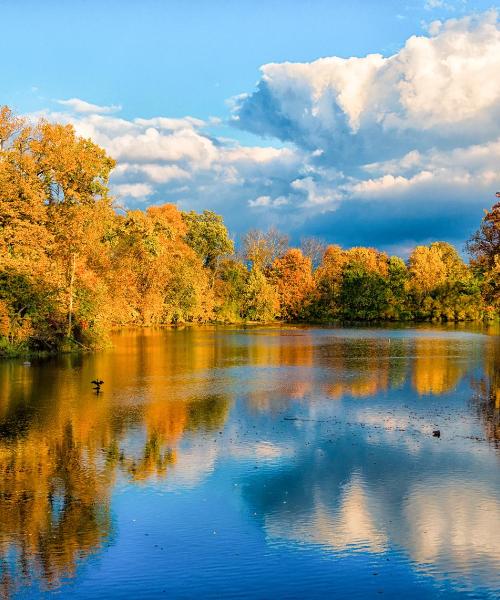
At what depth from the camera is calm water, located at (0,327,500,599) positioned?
405 inches

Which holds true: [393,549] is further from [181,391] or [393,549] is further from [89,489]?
[181,391]

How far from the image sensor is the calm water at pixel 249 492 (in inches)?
405

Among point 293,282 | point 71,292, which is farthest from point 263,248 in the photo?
point 71,292

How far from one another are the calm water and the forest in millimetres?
16923

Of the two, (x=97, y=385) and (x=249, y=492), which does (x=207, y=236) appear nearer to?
(x=97, y=385)

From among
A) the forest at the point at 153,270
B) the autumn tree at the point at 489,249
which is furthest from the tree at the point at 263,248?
the autumn tree at the point at 489,249

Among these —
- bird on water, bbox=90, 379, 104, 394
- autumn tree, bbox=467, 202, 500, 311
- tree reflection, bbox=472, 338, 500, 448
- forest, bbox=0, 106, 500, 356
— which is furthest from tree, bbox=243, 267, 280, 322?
bird on water, bbox=90, 379, 104, 394

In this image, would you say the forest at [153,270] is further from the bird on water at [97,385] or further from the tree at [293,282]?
the bird on water at [97,385]

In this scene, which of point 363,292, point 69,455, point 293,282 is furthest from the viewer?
point 363,292

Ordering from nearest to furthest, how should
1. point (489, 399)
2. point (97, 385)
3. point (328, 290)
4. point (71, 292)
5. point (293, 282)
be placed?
point (489, 399), point (97, 385), point (71, 292), point (293, 282), point (328, 290)

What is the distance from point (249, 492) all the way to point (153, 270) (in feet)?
260

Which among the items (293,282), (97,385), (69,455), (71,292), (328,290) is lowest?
(69,455)

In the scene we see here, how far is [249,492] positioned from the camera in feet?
47.4

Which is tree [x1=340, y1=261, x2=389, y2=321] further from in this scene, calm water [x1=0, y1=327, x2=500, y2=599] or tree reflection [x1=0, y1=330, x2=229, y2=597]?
tree reflection [x1=0, y1=330, x2=229, y2=597]
